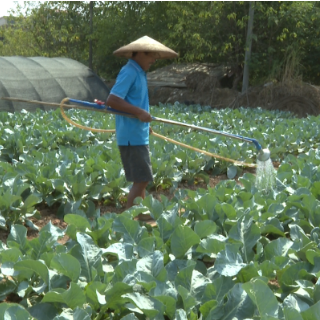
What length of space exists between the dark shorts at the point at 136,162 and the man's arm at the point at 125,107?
31cm

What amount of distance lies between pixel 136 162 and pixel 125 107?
0.50 metres

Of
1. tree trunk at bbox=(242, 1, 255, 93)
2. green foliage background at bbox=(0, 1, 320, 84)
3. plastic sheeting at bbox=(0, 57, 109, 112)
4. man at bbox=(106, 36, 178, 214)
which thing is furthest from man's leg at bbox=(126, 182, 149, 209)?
green foliage background at bbox=(0, 1, 320, 84)

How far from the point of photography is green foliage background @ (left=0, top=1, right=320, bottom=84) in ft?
55.9

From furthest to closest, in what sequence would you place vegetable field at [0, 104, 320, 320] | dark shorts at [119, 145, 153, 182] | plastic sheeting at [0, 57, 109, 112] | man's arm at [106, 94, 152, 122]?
plastic sheeting at [0, 57, 109, 112] → dark shorts at [119, 145, 153, 182] → man's arm at [106, 94, 152, 122] → vegetable field at [0, 104, 320, 320]

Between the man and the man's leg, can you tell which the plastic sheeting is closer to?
the man's leg

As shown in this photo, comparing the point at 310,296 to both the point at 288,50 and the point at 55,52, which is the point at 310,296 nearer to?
the point at 288,50

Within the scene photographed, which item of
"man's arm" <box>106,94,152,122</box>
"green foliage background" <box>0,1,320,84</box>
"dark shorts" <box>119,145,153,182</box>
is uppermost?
"green foliage background" <box>0,1,320,84</box>

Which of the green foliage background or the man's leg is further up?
the green foliage background

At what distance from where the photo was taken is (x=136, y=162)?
4.30 meters

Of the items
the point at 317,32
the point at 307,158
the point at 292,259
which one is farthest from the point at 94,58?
the point at 292,259

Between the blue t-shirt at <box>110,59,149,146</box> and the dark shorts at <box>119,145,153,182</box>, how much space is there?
0.06 m

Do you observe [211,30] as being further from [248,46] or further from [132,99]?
[132,99]

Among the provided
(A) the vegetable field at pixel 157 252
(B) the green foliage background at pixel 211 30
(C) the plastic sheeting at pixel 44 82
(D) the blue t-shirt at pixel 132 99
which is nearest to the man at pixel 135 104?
(D) the blue t-shirt at pixel 132 99

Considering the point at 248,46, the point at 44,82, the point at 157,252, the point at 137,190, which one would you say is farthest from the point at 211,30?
the point at 157,252
